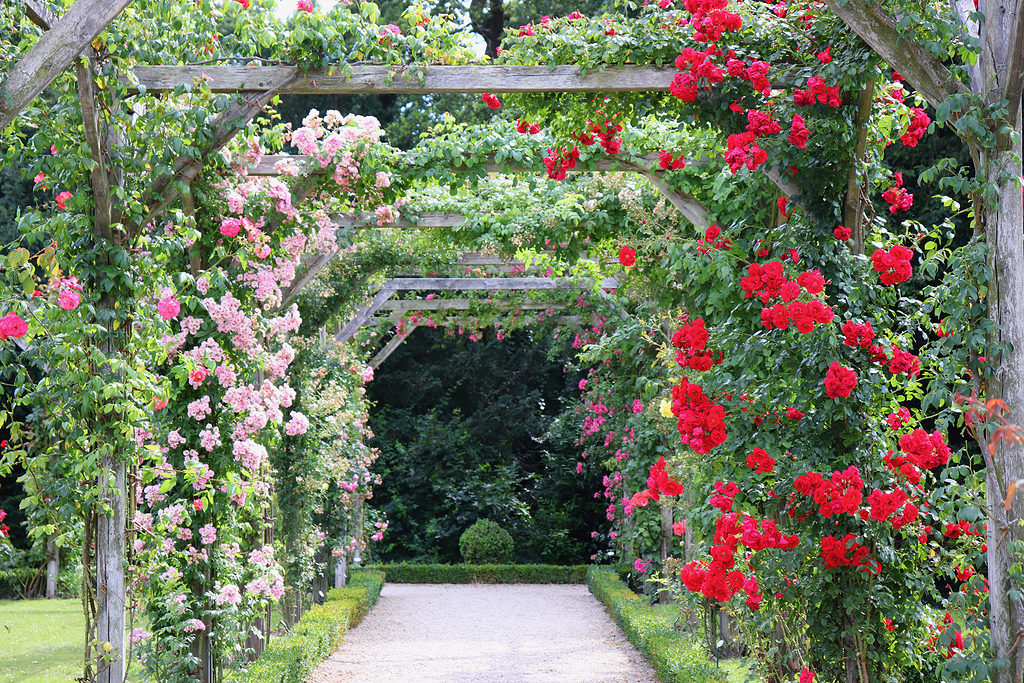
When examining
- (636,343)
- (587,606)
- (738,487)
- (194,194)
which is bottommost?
(587,606)

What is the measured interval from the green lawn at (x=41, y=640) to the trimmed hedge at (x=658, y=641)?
10.5 ft

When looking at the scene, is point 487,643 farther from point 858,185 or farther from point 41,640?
point 858,185

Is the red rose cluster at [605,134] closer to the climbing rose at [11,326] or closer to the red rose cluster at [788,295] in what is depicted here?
the red rose cluster at [788,295]

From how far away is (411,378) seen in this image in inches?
590

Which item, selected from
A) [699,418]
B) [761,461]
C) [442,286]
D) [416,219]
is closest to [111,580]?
[699,418]

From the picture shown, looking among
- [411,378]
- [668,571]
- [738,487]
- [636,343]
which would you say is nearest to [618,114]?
[738,487]

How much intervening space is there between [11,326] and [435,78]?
182 cm

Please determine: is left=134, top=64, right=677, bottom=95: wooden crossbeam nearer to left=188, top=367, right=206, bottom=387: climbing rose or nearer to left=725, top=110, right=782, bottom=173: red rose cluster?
left=725, top=110, right=782, bottom=173: red rose cluster

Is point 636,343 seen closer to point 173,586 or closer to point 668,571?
point 668,571

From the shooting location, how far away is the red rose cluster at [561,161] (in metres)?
4.34

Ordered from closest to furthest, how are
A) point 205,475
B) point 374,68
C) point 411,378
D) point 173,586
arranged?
point 374,68
point 205,475
point 173,586
point 411,378

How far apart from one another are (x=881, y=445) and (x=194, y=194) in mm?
3288

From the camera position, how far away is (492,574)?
1315 centimetres

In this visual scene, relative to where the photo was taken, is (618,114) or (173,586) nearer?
(618,114)
